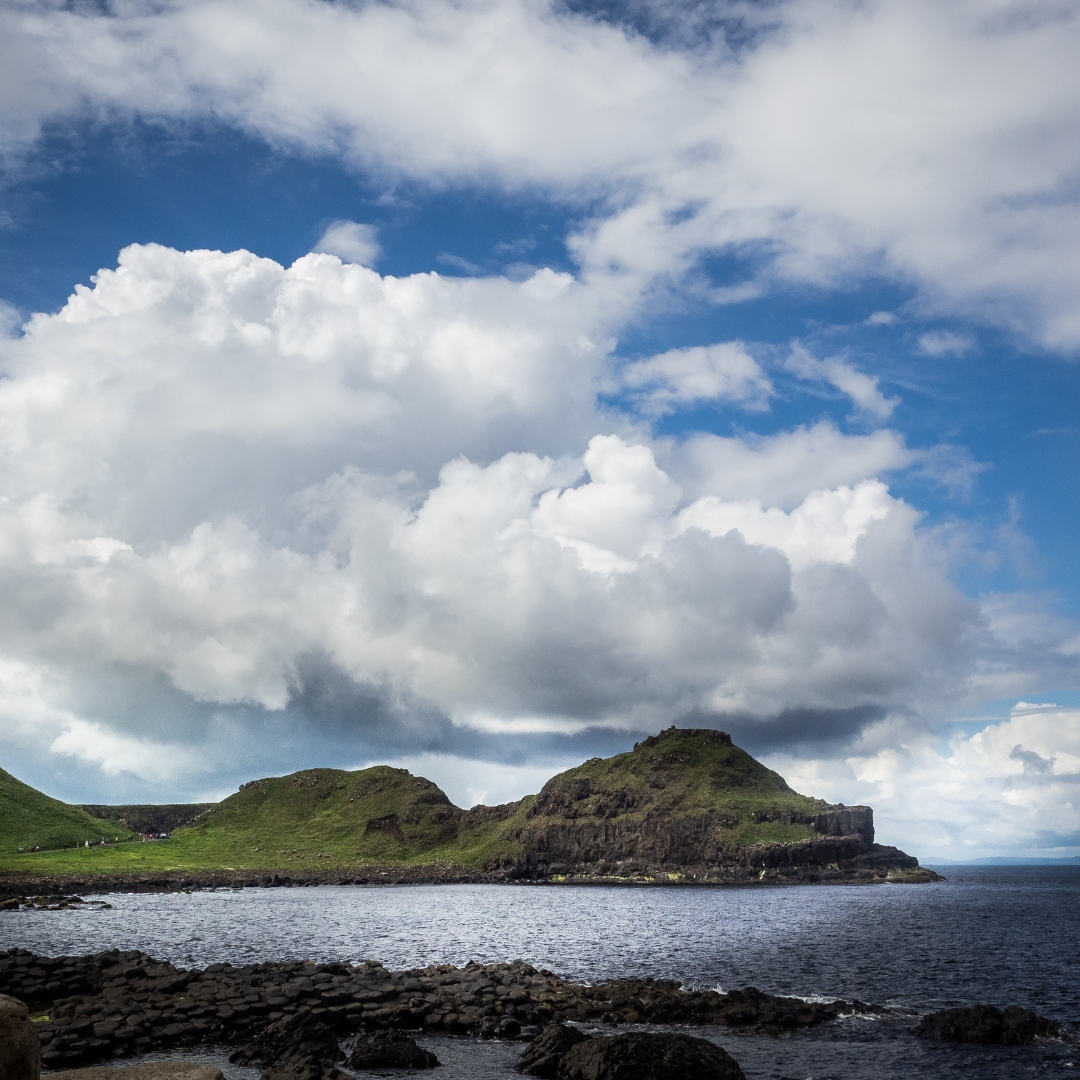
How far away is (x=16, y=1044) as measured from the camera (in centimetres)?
1911

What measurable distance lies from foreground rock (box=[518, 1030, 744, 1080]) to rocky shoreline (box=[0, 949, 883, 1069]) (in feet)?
31.0

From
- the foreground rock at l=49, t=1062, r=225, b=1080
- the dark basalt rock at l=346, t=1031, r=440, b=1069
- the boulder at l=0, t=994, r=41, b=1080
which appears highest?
the boulder at l=0, t=994, r=41, b=1080

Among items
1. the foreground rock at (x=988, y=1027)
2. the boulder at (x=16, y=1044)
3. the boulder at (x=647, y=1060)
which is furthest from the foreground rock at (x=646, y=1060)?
the boulder at (x=16, y=1044)

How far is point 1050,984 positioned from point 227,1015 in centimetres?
5937

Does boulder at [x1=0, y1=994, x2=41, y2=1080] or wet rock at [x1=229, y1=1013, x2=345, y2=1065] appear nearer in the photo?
boulder at [x1=0, y1=994, x2=41, y2=1080]

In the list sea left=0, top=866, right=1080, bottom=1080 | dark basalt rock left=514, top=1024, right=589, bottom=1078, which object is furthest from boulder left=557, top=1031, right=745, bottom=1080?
sea left=0, top=866, right=1080, bottom=1080

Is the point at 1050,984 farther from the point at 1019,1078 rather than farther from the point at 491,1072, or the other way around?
the point at 491,1072

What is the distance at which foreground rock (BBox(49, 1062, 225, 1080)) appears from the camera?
26.0 meters

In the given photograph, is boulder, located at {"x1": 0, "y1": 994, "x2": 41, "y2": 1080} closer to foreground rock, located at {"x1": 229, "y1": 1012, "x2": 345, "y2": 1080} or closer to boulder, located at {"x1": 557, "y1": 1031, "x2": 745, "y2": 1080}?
foreground rock, located at {"x1": 229, "y1": 1012, "x2": 345, "y2": 1080}

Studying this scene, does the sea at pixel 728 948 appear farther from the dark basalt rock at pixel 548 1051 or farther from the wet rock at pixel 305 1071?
the wet rock at pixel 305 1071

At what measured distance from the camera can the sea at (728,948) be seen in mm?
42938

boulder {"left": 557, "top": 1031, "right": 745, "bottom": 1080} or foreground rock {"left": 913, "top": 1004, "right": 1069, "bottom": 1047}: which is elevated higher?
boulder {"left": 557, "top": 1031, "right": 745, "bottom": 1080}

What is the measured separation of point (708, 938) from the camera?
98812mm

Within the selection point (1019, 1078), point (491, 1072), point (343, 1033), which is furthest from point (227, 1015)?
point (1019, 1078)
